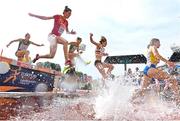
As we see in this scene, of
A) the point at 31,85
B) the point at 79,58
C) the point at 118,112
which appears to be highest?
the point at 79,58

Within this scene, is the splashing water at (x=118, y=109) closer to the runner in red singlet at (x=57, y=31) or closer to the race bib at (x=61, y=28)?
the runner in red singlet at (x=57, y=31)

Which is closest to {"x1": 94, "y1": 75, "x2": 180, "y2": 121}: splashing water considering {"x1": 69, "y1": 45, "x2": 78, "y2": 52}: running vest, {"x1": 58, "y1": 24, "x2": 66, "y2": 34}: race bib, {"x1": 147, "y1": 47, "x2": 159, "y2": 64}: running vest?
{"x1": 147, "y1": 47, "x2": 159, "y2": 64}: running vest

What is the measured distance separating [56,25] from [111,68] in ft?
9.55

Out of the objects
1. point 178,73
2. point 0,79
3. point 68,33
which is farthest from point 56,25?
point 178,73

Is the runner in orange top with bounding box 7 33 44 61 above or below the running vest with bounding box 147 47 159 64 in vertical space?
above

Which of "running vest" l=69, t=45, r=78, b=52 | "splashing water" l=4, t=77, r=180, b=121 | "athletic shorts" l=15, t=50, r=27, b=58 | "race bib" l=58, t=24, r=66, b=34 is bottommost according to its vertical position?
"splashing water" l=4, t=77, r=180, b=121

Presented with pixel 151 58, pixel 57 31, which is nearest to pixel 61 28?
pixel 57 31

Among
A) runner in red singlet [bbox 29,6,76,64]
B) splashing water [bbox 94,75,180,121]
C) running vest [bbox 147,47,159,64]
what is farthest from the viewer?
runner in red singlet [bbox 29,6,76,64]

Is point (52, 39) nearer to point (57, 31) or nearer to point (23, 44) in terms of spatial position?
point (57, 31)

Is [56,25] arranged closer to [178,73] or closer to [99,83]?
[99,83]

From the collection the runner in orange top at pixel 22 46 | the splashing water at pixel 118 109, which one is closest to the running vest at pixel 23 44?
the runner in orange top at pixel 22 46

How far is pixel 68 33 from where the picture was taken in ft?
37.0

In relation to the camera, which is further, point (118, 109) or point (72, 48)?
point (72, 48)

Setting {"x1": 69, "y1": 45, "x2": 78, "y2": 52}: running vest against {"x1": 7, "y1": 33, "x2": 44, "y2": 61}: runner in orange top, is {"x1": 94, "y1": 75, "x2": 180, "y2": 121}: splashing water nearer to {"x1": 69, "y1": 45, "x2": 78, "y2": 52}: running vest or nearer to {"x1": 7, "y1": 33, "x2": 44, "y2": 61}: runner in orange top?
{"x1": 69, "y1": 45, "x2": 78, "y2": 52}: running vest
